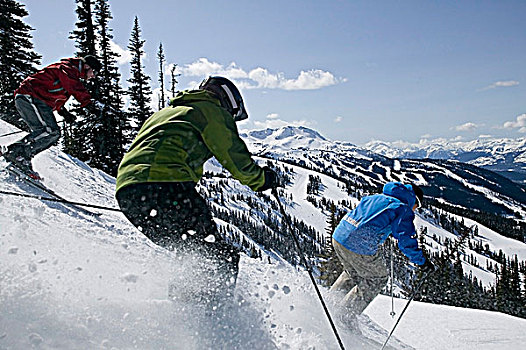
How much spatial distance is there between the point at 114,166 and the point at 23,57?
834 centimetres

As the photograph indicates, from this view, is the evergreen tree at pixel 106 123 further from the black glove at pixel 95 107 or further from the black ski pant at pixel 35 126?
the black ski pant at pixel 35 126

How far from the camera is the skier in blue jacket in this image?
482cm

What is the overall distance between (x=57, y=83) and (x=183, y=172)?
4.89m

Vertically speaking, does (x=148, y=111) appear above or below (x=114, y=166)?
above

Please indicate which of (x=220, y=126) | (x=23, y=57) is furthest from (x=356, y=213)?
(x=23, y=57)

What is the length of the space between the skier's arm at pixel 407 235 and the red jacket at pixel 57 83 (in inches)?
232

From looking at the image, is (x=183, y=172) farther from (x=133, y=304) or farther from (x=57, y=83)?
(x=57, y=83)

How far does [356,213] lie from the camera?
16.4ft

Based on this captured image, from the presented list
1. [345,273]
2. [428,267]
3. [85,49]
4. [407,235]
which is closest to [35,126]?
[345,273]

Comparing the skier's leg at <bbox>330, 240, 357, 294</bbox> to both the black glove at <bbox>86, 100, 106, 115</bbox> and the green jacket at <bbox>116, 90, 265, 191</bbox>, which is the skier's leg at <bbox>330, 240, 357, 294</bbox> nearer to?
the green jacket at <bbox>116, 90, 265, 191</bbox>

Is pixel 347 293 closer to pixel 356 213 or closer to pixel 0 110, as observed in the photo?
pixel 356 213

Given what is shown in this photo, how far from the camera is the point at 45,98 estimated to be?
648cm

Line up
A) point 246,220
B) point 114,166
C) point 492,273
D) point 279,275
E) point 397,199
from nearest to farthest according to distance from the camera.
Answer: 1. point 397,199
2. point 279,275
3. point 114,166
4. point 246,220
5. point 492,273

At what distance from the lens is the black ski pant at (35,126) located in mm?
6398
